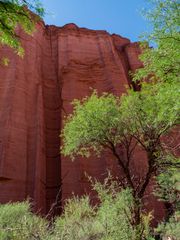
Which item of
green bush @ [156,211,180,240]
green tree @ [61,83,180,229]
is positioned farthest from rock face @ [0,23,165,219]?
green bush @ [156,211,180,240]

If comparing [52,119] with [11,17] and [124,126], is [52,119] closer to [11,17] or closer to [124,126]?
[124,126]

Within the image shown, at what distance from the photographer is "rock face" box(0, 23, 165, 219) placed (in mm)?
21806

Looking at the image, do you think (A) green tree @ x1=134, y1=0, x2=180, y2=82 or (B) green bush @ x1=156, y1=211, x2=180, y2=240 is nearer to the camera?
(A) green tree @ x1=134, y1=0, x2=180, y2=82

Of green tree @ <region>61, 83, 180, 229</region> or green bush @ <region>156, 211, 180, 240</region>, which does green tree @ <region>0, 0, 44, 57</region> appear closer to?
green tree @ <region>61, 83, 180, 229</region>

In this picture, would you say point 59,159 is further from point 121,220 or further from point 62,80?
point 121,220

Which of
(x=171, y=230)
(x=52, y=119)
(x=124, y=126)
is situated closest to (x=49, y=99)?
(x=52, y=119)

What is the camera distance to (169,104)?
8.17 m

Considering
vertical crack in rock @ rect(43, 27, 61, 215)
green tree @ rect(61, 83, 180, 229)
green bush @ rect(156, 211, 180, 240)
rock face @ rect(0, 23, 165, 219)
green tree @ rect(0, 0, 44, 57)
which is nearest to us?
green tree @ rect(0, 0, 44, 57)

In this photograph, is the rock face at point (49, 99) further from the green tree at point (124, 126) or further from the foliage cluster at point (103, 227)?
the foliage cluster at point (103, 227)

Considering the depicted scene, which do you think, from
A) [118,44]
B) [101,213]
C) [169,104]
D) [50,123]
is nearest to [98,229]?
[101,213]

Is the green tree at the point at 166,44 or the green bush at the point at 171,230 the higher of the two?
the green tree at the point at 166,44

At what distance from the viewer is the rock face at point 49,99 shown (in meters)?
21.8

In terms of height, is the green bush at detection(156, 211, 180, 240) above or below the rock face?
below

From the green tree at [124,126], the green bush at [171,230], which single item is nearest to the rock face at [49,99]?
the green tree at [124,126]
